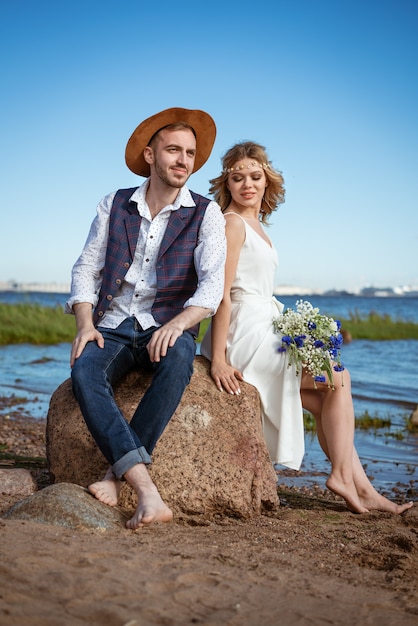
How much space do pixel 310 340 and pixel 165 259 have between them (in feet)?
3.70

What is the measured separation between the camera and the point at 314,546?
384cm

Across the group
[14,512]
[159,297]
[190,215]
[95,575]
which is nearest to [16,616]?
[95,575]

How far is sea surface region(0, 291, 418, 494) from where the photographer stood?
720 cm

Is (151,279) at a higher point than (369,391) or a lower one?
higher

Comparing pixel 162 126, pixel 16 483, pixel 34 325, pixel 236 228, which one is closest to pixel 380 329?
pixel 34 325

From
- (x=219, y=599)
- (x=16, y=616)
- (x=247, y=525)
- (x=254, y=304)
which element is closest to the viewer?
→ (x=16, y=616)

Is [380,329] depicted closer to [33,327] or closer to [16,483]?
[33,327]

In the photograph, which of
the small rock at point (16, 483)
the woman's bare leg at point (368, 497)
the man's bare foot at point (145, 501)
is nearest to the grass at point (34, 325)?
the small rock at point (16, 483)

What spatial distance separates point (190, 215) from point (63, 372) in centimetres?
1062

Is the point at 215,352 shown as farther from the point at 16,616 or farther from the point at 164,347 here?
the point at 16,616

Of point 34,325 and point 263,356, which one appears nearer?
point 263,356

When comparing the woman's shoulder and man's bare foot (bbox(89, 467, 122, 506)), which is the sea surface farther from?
man's bare foot (bbox(89, 467, 122, 506))

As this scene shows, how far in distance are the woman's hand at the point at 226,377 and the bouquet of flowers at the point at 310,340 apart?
0.36 meters

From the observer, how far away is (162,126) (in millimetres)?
4898
